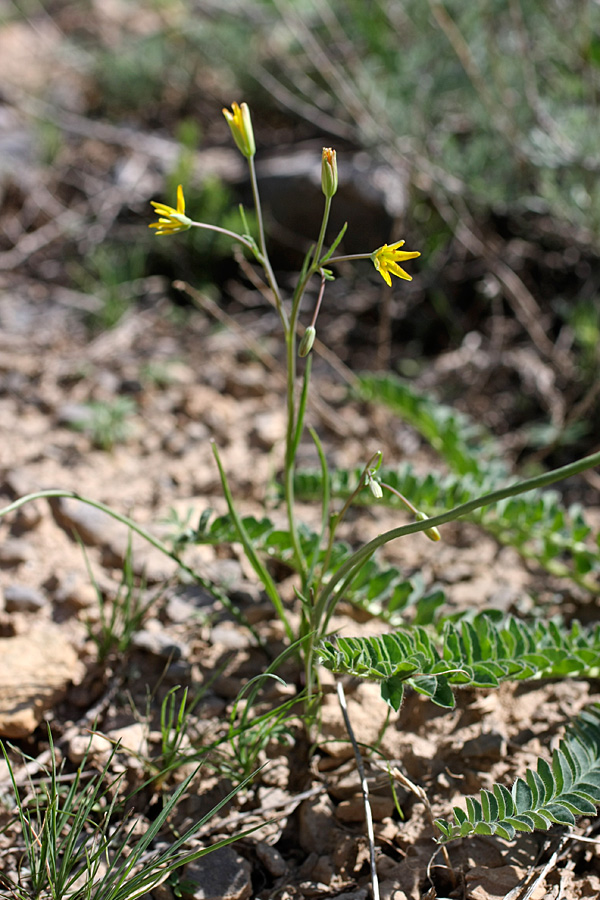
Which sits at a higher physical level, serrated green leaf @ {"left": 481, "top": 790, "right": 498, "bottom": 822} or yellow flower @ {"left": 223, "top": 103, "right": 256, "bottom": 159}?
yellow flower @ {"left": 223, "top": 103, "right": 256, "bottom": 159}

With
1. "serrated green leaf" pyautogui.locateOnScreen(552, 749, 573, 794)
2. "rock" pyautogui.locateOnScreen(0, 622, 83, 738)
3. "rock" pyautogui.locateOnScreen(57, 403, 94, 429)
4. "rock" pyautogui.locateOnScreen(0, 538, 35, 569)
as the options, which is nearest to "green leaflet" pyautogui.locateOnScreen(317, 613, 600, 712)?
"serrated green leaf" pyautogui.locateOnScreen(552, 749, 573, 794)

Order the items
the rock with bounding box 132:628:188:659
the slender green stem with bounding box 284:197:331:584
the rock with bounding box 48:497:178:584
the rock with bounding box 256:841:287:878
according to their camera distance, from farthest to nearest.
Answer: the rock with bounding box 48:497:178:584
the rock with bounding box 132:628:188:659
the rock with bounding box 256:841:287:878
the slender green stem with bounding box 284:197:331:584

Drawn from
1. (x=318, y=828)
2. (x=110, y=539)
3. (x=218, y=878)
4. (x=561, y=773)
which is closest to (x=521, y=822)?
(x=561, y=773)

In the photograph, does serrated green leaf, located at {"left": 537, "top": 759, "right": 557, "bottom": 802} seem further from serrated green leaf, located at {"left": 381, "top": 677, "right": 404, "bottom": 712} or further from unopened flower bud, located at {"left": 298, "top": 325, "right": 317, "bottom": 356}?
unopened flower bud, located at {"left": 298, "top": 325, "right": 317, "bottom": 356}

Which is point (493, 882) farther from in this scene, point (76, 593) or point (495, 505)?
point (76, 593)

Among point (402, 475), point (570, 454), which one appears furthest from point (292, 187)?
point (402, 475)

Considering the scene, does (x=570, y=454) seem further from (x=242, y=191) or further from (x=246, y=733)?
(x=242, y=191)
